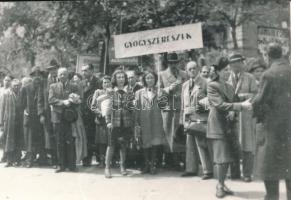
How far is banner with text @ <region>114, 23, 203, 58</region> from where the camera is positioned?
9.43 m

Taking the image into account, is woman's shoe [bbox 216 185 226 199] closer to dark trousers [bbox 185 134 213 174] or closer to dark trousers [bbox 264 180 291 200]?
dark trousers [bbox 264 180 291 200]

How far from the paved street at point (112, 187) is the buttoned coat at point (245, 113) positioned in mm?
641

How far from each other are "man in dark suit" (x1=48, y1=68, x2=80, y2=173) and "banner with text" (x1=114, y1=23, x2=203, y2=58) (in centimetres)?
128

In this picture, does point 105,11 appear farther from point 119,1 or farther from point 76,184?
point 76,184

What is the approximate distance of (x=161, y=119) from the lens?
9.30 meters

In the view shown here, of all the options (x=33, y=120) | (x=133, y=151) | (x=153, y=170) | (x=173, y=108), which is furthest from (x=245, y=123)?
(x=33, y=120)

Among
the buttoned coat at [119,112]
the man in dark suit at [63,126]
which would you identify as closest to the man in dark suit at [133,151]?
→ the buttoned coat at [119,112]

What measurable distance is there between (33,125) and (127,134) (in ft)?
7.52

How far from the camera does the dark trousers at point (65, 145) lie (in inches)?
375

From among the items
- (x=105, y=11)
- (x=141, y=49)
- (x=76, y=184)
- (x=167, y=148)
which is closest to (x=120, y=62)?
(x=105, y=11)

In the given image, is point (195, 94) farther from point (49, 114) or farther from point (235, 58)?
point (49, 114)

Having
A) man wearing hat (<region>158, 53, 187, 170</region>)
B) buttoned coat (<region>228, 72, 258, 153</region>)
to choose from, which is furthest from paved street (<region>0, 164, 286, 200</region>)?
buttoned coat (<region>228, 72, 258, 153</region>)

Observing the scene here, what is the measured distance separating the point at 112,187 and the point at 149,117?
1700 mm

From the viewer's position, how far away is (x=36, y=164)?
34.8 feet
